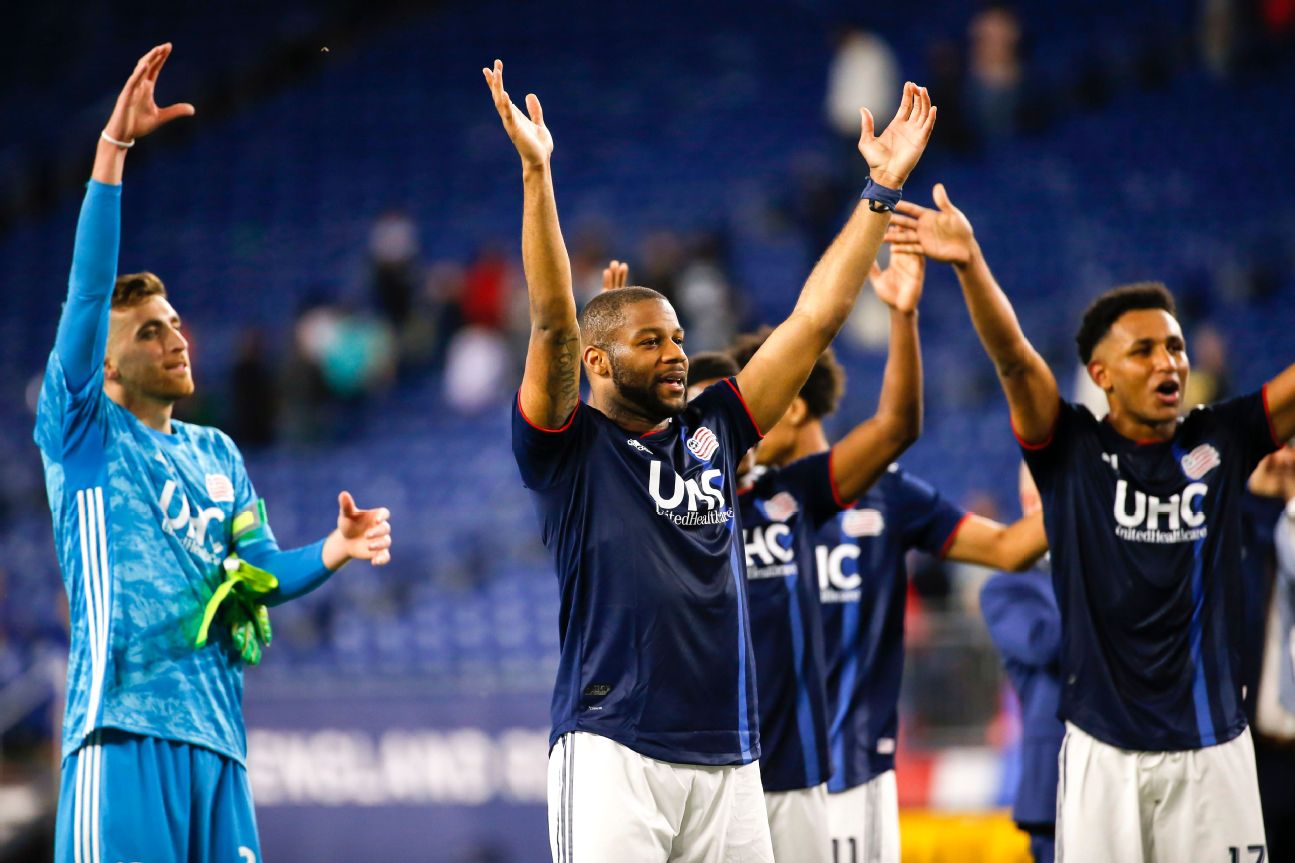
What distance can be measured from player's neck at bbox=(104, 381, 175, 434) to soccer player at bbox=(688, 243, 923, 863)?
210 centimetres

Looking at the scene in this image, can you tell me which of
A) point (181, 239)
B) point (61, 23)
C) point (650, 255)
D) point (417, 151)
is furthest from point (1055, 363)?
point (61, 23)

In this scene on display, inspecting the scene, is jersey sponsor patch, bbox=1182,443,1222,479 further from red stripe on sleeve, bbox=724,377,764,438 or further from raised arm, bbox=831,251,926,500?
red stripe on sleeve, bbox=724,377,764,438

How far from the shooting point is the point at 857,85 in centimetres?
1672

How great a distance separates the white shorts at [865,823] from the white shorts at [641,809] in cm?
142

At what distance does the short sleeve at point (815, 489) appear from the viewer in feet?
18.4

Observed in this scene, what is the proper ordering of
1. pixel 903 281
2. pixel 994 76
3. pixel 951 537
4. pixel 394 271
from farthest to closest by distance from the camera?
pixel 394 271 → pixel 994 76 → pixel 951 537 → pixel 903 281

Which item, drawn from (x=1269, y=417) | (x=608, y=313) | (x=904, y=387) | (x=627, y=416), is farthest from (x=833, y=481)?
(x=1269, y=417)

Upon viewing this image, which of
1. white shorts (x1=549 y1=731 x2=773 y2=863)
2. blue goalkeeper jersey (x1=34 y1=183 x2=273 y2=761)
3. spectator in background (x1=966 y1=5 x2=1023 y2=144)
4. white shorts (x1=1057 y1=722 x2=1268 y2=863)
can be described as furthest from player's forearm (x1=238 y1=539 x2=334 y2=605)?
spectator in background (x1=966 y1=5 x2=1023 y2=144)

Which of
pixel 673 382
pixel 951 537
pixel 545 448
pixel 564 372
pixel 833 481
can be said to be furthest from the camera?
pixel 951 537

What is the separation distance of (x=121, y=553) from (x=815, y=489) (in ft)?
8.18

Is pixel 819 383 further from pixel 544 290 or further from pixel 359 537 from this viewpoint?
pixel 544 290

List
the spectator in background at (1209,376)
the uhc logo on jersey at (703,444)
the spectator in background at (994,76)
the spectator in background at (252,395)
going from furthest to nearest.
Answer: the spectator in background at (994,76)
the spectator in background at (252,395)
the spectator in background at (1209,376)
the uhc logo on jersey at (703,444)

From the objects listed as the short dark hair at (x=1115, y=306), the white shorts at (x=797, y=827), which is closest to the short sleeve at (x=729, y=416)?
the white shorts at (x=797, y=827)

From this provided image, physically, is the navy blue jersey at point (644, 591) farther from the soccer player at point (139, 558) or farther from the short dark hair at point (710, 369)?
the short dark hair at point (710, 369)
